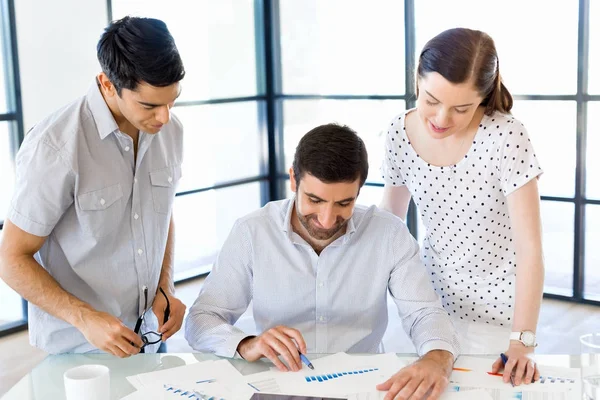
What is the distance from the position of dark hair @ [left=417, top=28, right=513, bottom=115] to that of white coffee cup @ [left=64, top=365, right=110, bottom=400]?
43.6 inches

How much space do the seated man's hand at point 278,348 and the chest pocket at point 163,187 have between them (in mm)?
513

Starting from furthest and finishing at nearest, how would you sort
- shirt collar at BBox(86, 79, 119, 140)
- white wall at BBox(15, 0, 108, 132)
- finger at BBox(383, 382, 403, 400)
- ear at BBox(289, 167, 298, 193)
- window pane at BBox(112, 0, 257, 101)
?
window pane at BBox(112, 0, 257, 101)
white wall at BBox(15, 0, 108, 132)
ear at BBox(289, 167, 298, 193)
shirt collar at BBox(86, 79, 119, 140)
finger at BBox(383, 382, 403, 400)

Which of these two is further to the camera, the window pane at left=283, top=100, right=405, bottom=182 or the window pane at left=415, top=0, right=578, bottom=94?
the window pane at left=283, top=100, right=405, bottom=182

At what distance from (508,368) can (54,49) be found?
3.68 metres

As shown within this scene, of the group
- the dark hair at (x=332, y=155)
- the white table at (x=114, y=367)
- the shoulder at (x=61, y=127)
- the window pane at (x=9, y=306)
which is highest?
the shoulder at (x=61, y=127)

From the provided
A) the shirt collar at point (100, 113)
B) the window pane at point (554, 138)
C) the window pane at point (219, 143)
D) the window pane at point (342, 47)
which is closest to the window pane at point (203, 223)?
the window pane at point (219, 143)

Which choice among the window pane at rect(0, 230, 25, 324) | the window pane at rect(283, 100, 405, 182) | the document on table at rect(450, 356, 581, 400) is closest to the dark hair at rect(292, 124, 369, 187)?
the document on table at rect(450, 356, 581, 400)

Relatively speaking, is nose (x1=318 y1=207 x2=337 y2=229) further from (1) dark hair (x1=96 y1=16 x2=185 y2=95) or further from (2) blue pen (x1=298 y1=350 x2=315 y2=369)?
(1) dark hair (x1=96 y1=16 x2=185 y2=95)

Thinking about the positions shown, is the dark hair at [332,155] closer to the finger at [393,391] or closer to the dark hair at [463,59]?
the dark hair at [463,59]

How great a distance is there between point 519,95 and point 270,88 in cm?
209

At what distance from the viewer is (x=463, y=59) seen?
203cm

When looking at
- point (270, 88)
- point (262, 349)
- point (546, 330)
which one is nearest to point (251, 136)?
point (270, 88)

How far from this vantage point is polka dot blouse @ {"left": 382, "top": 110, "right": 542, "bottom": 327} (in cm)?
214

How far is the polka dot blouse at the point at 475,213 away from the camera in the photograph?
214 centimetres
